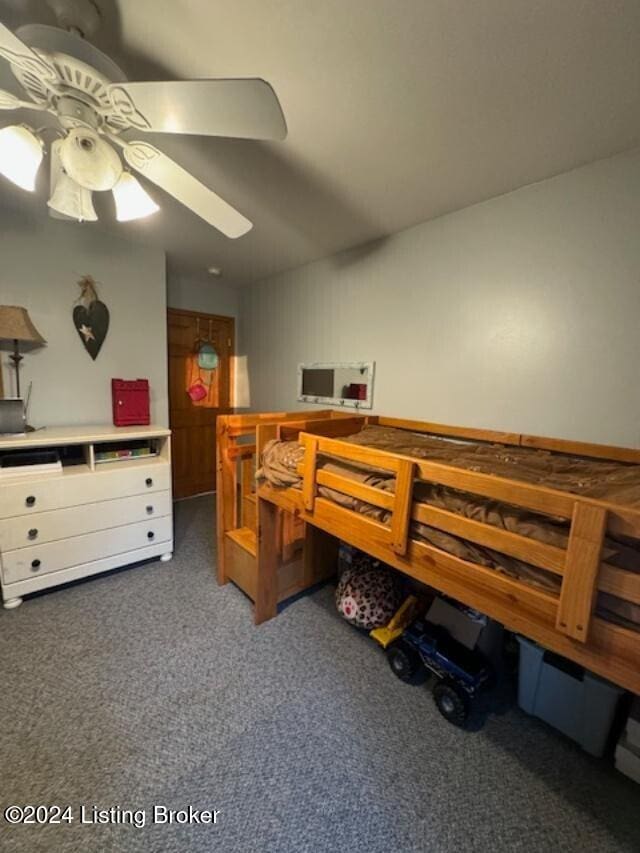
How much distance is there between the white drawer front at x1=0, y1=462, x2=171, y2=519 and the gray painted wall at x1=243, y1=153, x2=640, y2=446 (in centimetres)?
170

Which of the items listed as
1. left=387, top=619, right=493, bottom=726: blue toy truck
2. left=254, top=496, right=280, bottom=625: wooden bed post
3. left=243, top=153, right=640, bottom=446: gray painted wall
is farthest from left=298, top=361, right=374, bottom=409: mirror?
left=387, top=619, right=493, bottom=726: blue toy truck

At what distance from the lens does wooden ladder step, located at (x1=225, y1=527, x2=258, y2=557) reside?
2.00 m

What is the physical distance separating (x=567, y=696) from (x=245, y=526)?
1.84 meters

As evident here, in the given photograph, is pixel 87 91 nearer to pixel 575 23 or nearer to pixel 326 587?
pixel 575 23

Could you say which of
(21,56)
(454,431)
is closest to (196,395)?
(454,431)

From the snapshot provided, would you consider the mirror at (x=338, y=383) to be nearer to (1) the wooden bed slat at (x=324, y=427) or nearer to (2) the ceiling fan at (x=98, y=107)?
(1) the wooden bed slat at (x=324, y=427)

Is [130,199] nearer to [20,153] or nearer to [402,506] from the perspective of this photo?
[20,153]

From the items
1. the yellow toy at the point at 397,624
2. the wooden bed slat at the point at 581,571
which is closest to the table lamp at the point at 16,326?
the yellow toy at the point at 397,624

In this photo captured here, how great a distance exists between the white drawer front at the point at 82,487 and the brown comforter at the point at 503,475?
107 centimetres

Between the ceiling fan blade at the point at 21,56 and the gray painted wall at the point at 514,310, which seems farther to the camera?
the gray painted wall at the point at 514,310

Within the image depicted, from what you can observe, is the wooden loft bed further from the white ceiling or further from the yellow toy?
the white ceiling

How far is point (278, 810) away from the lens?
3.62 feet

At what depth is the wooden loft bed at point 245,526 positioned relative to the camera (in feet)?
6.74

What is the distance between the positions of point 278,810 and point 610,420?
2.02 m
